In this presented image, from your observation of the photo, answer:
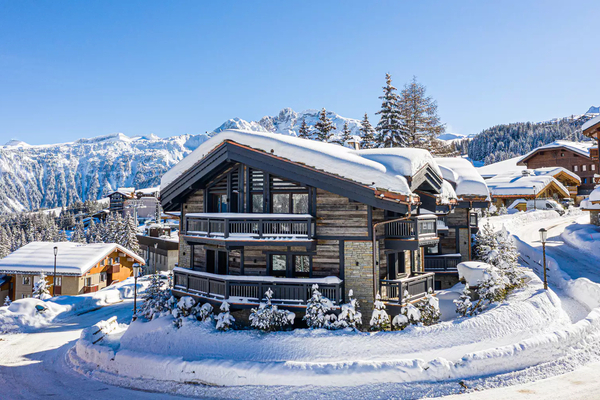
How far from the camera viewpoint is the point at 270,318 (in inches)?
574

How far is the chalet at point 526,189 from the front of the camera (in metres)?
59.2

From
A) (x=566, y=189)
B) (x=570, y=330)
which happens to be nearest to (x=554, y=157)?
(x=566, y=189)

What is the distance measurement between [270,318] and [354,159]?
7617 mm

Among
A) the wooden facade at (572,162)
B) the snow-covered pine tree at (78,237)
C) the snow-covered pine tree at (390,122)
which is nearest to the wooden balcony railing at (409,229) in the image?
the snow-covered pine tree at (390,122)

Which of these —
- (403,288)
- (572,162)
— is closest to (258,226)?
(403,288)

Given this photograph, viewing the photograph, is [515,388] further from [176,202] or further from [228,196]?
[176,202]

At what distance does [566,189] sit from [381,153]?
66.6 metres

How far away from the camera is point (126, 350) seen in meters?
15.3

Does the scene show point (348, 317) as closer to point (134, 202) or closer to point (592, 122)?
point (592, 122)

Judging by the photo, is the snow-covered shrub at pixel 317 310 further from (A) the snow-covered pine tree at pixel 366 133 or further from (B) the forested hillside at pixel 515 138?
(B) the forested hillside at pixel 515 138

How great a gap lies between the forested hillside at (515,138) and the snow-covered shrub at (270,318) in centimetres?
16146

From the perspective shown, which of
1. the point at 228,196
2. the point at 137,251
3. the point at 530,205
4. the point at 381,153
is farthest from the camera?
the point at 137,251

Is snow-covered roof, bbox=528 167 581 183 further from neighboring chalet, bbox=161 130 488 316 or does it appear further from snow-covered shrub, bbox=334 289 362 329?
snow-covered shrub, bbox=334 289 362 329

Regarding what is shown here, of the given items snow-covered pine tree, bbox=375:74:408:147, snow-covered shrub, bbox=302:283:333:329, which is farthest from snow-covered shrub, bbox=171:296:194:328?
snow-covered pine tree, bbox=375:74:408:147
